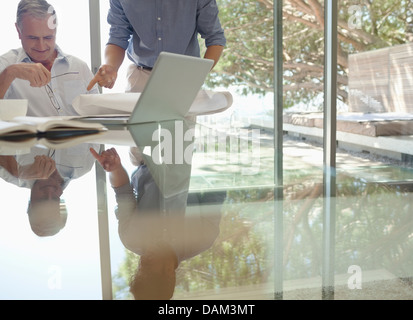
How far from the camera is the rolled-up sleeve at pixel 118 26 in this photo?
2.02 meters

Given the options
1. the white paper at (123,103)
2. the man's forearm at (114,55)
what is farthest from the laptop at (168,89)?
the man's forearm at (114,55)

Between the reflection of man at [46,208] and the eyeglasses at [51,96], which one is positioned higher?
the eyeglasses at [51,96]

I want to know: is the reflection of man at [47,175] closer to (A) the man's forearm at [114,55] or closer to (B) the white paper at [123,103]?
(B) the white paper at [123,103]

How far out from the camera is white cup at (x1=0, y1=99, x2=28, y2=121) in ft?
3.98

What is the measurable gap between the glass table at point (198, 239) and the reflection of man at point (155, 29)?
1.67m

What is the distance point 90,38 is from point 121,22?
1.30 m

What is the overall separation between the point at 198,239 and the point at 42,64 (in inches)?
106

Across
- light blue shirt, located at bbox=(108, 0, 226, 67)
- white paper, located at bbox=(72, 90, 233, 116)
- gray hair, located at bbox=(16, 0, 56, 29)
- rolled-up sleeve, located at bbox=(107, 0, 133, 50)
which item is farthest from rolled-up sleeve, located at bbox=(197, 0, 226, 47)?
gray hair, located at bbox=(16, 0, 56, 29)

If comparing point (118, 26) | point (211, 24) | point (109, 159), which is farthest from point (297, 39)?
point (109, 159)

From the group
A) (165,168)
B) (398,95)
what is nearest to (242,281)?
(165,168)

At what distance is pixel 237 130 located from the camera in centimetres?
330

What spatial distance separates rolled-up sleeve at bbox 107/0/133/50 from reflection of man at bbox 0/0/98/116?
0.57 metres

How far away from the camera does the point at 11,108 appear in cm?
122
